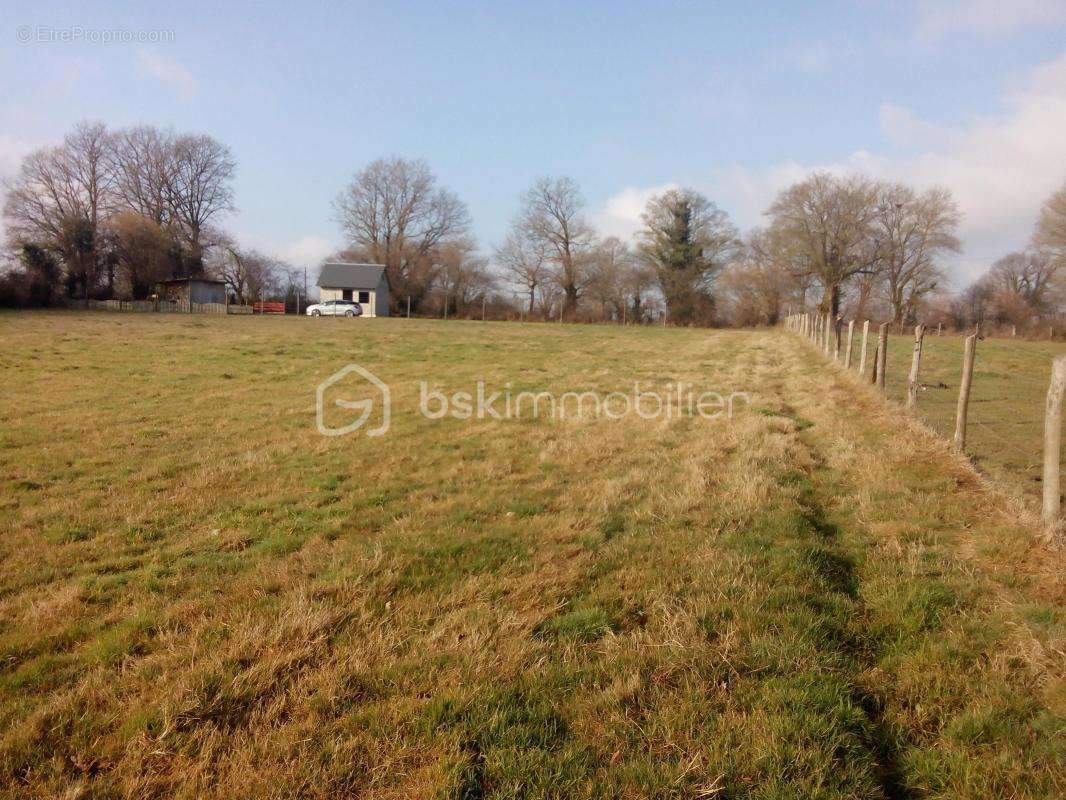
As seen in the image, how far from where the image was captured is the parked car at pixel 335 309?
4938 cm

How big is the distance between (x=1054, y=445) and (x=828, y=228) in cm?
5255

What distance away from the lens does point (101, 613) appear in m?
3.55

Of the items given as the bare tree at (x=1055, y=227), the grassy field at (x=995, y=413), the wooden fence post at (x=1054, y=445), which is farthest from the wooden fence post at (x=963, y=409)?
the bare tree at (x=1055, y=227)

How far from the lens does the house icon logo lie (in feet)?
27.8

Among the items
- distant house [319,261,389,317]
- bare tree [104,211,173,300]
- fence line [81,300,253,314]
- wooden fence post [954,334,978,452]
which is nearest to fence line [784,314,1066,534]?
wooden fence post [954,334,978,452]

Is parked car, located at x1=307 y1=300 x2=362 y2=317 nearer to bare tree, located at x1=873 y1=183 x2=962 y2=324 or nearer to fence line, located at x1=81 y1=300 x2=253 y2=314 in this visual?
fence line, located at x1=81 y1=300 x2=253 y2=314

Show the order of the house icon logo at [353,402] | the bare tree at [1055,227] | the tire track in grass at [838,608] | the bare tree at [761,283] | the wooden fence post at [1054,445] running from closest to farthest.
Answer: the tire track in grass at [838,608]
the wooden fence post at [1054,445]
the house icon logo at [353,402]
the bare tree at [1055,227]
the bare tree at [761,283]

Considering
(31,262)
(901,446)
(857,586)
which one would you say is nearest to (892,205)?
(901,446)

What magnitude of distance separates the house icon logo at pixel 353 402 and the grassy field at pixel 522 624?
118 cm

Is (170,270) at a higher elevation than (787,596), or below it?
higher

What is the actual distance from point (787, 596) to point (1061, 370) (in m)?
3.17

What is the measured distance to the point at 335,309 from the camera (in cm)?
4991

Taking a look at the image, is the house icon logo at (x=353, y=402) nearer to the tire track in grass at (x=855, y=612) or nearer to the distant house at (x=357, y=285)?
the tire track in grass at (x=855, y=612)

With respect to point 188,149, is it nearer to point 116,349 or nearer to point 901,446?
point 116,349
